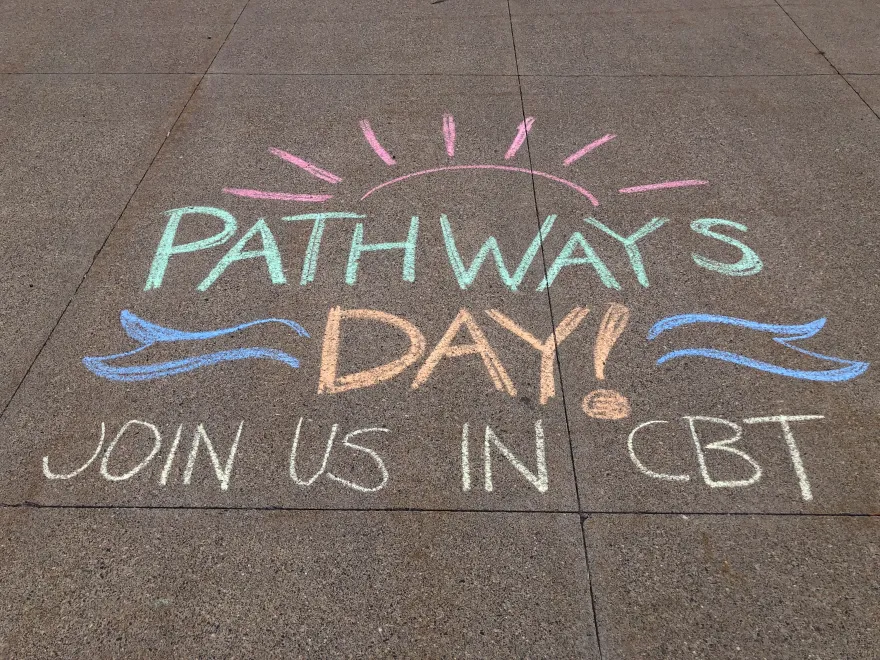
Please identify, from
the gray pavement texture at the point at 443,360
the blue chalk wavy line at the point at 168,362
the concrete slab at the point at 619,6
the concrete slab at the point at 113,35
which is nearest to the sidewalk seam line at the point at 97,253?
the gray pavement texture at the point at 443,360

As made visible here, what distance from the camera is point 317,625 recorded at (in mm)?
2639

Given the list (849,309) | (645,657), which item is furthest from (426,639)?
(849,309)

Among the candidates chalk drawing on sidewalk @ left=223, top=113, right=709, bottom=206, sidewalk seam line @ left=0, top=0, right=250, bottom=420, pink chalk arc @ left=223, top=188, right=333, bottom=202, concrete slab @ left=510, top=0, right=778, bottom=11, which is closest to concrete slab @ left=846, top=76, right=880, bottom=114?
concrete slab @ left=510, top=0, right=778, bottom=11

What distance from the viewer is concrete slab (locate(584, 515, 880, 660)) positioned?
2551 millimetres

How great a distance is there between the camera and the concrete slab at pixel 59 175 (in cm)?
403

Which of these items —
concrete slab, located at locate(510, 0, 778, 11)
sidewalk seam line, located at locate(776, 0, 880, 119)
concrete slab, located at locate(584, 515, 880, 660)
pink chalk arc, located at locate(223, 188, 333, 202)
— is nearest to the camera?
concrete slab, located at locate(584, 515, 880, 660)

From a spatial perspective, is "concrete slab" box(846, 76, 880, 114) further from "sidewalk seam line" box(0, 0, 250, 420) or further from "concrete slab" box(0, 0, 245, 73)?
"concrete slab" box(0, 0, 245, 73)

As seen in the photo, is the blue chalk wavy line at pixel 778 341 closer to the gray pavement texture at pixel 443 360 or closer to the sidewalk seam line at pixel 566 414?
the gray pavement texture at pixel 443 360

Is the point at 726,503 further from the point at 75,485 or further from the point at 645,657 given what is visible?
the point at 75,485

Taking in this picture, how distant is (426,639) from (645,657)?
2.62 ft

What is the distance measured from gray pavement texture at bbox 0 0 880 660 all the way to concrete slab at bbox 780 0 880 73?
0.09 m

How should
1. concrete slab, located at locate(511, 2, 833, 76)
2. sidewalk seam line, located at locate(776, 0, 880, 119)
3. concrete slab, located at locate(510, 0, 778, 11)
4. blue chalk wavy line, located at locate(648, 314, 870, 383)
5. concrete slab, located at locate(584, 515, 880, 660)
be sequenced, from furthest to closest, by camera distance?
1. concrete slab, located at locate(510, 0, 778, 11)
2. concrete slab, located at locate(511, 2, 833, 76)
3. sidewalk seam line, located at locate(776, 0, 880, 119)
4. blue chalk wavy line, located at locate(648, 314, 870, 383)
5. concrete slab, located at locate(584, 515, 880, 660)

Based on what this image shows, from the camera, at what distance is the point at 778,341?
12.0 feet

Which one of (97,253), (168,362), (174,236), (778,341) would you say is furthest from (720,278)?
(97,253)
